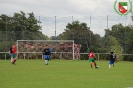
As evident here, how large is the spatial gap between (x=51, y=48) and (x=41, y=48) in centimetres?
152

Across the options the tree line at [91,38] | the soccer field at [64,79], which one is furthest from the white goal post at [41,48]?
the soccer field at [64,79]

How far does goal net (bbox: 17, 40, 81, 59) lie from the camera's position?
58.9 m

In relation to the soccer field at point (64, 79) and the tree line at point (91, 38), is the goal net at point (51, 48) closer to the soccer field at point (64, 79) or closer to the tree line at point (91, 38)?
the tree line at point (91, 38)

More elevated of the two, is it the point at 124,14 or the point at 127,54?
the point at 124,14

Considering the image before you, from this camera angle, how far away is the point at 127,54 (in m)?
57.8

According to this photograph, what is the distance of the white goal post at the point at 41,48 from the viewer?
193 feet

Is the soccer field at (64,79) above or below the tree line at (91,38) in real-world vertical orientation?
below

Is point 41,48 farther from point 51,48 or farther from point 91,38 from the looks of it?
point 91,38

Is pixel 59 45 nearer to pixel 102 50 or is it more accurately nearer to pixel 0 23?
pixel 102 50

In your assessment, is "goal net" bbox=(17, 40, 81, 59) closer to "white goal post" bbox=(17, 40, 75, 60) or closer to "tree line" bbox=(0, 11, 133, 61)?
"white goal post" bbox=(17, 40, 75, 60)

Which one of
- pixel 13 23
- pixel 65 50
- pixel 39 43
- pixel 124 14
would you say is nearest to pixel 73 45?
pixel 65 50

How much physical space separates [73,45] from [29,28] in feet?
54.6

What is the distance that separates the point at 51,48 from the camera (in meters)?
59.1

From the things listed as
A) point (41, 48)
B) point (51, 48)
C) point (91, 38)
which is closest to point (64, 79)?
point (51, 48)
